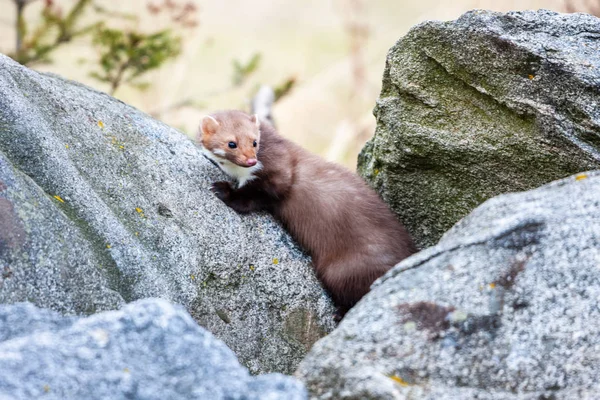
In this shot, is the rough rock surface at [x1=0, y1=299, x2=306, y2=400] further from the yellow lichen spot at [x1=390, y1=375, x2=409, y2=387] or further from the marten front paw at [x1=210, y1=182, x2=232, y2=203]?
the marten front paw at [x1=210, y1=182, x2=232, y2=203]

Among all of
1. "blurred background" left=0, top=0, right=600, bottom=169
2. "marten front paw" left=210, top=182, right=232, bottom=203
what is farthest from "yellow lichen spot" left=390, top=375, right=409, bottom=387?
"blurred background" left=0, top=0, right=600, bottom=169

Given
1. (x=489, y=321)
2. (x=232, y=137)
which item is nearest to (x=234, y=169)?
(x=232, y=137)

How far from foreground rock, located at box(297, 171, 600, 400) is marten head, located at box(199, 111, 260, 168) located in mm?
2330

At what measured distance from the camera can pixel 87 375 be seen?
2525 mm

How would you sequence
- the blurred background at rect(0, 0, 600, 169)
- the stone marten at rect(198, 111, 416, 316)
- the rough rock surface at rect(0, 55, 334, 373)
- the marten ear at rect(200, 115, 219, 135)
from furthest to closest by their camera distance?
1. the blurred background at rect(0, 0, 600, 169)
2. the marten ear at rect(200, 115, 219, 135)
3. the stone marten at rect(198, 111, 416, 316)
4. the rough rock surface at rect(0, 55, 334, 373)

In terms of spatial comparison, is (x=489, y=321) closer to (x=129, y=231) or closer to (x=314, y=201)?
(x=129, y=231)

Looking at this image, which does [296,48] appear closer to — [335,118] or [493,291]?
[335,118]

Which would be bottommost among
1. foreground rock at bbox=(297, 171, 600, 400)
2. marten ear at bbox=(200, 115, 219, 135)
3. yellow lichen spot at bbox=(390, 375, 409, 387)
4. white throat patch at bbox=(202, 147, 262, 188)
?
white throat patch at bbox=(202, 147, 262, 188)

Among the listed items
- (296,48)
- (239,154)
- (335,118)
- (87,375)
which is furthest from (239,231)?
(296,48)

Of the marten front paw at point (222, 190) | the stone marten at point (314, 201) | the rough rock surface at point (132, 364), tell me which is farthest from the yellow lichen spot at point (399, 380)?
the marten front paw at point (222, 190)

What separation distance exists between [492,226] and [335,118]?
16036mm

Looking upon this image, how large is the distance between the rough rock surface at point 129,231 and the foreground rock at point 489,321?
133 centimetres

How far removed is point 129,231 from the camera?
404 centimetres

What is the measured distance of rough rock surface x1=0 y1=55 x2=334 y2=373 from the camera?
11.1ft
